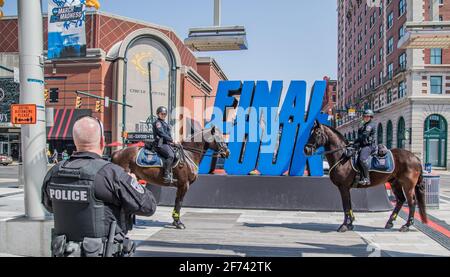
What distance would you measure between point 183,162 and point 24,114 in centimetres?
415

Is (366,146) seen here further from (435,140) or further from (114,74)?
(114,74)

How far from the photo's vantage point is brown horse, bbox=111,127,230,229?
9.39 m

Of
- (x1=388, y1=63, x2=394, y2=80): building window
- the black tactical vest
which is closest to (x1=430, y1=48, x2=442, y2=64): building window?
(x1=388, y1=63, x2=394, y2=80): building window

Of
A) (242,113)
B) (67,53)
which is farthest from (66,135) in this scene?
(67,53)

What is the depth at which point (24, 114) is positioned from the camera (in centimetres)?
642

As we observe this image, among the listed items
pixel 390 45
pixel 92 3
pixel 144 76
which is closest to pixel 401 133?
pixel 390 45

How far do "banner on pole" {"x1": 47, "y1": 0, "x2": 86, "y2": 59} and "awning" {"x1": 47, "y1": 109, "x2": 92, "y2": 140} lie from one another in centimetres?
3495

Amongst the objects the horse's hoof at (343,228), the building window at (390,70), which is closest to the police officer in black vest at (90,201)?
the horse's hoof at (343,228)

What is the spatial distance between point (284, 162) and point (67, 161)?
371 inches

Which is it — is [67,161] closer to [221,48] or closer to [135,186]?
[135,186]

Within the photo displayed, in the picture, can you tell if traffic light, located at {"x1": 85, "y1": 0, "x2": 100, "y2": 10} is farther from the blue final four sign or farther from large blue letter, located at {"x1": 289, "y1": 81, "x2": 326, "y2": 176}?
large blue letter, located at {"x1": 289, "y1": 81, "x2": 326, "y2": 176}

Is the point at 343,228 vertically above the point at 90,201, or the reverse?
the point at 90,201

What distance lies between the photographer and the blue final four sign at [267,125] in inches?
469
